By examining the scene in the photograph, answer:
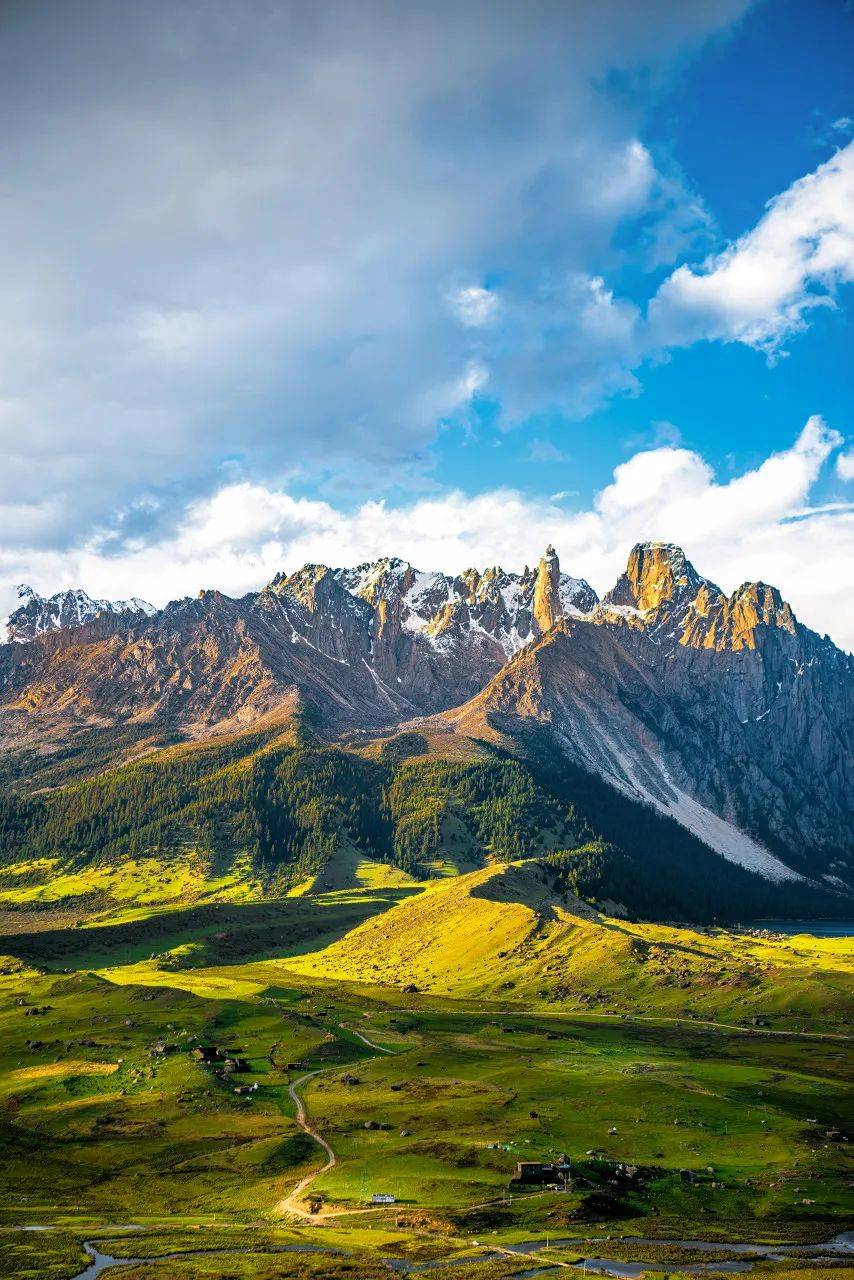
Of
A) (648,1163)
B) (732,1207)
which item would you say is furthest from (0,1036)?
(732,1207)

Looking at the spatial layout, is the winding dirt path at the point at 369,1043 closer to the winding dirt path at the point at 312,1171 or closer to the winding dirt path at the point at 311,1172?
the winding dirt path at the point at 311,1172

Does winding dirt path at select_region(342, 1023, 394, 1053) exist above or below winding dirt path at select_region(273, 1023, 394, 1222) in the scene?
below

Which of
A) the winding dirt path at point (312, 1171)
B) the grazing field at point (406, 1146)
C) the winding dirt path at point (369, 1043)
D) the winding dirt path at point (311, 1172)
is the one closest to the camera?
the grazing field at point (406, 1146)

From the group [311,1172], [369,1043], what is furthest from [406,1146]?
[369,1043]

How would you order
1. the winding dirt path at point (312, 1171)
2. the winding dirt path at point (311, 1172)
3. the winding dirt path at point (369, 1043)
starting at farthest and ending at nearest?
the winding dirt path at point (369, 1043) → the winding dirt path at point (312, 1171) → the winding dirt path at point (311, 1172)

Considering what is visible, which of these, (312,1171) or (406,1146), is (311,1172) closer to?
(312,1171)

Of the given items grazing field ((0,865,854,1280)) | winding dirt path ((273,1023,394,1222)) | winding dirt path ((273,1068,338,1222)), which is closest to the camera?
grazing field ((0,865,854,1280))

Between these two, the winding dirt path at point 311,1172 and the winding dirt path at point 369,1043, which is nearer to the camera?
the winding dirt path at point 311,1172

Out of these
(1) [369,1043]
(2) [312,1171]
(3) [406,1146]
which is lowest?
(1) [369,1043]

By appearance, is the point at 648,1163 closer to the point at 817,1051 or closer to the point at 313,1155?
the point at 313,1155

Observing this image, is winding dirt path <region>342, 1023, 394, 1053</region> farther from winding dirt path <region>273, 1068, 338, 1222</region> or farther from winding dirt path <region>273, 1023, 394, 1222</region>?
winding dirt path <region>273, 1068, 338, 1222</region>

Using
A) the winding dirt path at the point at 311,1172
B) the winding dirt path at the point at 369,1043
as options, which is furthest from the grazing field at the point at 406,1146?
the winding dirt path at the point at 369,1043

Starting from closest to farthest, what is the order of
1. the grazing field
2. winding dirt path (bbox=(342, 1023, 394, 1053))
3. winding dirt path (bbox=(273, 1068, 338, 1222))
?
the grazing field < winding dirt path (bbox=(273, 1068, 338, 1222)) < winding dirt path (bbox=(342, 1023, 394, 1053))

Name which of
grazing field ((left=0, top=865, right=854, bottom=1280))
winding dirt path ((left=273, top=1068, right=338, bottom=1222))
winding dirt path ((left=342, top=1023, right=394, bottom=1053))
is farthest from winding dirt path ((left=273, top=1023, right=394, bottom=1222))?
Result: winding dirt path ((left=342, top=1023, right=394, bottom=1053))
